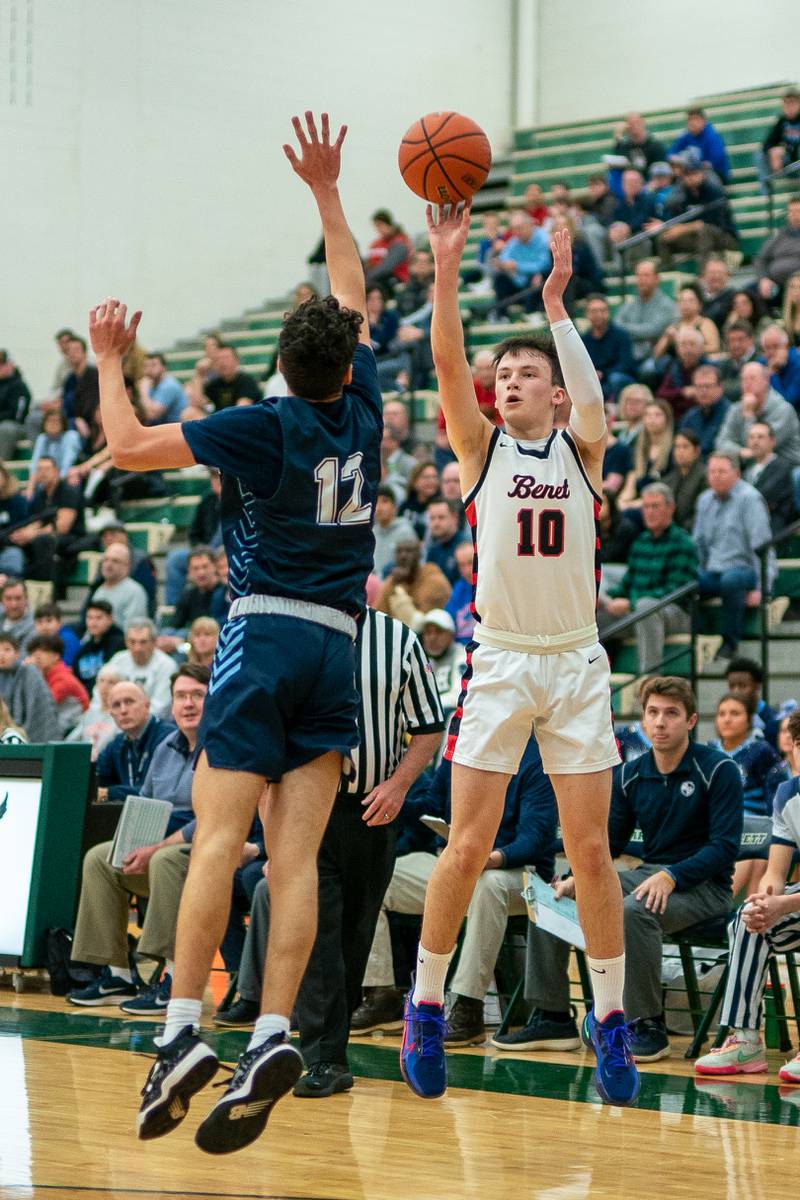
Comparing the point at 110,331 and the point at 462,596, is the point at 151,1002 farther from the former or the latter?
the point at 462,596

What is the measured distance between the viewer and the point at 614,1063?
5113mm

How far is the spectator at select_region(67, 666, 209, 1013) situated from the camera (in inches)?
314

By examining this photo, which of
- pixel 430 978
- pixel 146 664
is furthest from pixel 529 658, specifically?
pixel 146 664

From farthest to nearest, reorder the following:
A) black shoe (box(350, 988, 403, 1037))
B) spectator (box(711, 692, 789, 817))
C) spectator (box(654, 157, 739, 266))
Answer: spectator (box(654, 157, 739, 266)) < spectator (box(711, 692, 789, 817)) < black shoe (box(350, 988, 403, 1037))

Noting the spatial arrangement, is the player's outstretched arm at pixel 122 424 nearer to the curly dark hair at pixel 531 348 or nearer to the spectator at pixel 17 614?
the curly dark hair at pixel 531 348

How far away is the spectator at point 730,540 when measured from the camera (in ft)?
35.6

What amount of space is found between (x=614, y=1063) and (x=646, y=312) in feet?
35.3

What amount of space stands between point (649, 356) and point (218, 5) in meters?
8.09

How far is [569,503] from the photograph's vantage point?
17.0 feet

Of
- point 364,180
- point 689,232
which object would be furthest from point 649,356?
point 364,180

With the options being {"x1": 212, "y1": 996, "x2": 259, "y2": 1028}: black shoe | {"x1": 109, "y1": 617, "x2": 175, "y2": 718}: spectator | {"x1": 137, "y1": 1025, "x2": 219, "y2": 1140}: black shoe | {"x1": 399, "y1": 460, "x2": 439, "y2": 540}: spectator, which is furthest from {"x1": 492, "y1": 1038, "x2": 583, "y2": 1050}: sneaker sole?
{"x1": 399, "y1": 460, "x2": 439, "y2": 540}: spectator

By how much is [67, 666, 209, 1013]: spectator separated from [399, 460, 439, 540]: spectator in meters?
4.91

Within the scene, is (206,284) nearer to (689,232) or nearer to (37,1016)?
(689,232)

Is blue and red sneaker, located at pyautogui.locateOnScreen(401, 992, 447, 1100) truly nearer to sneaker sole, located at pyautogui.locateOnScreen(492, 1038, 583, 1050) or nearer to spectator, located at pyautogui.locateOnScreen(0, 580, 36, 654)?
sneaker sole, located at pyautogui.locateOnScreen(492, 1038, 583, 1050)
